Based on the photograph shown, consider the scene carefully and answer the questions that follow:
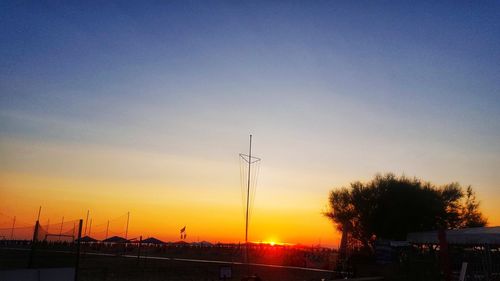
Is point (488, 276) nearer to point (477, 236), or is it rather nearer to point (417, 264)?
point (477, 236)

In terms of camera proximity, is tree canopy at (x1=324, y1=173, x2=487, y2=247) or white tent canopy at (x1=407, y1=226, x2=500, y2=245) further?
tree canopy at (x1=324, y1=173, x2=487, y2=247)

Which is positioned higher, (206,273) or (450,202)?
(450,202)

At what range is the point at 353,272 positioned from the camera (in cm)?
2889

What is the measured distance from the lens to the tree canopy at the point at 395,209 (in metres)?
37.9

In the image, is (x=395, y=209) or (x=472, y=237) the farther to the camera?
(x=395, y=209)

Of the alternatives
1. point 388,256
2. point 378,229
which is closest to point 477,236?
point 388,256

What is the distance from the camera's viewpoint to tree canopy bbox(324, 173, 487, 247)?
3794cm

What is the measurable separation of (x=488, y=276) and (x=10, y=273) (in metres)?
20.7

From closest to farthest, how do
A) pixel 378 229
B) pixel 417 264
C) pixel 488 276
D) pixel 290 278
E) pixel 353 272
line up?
pixel 488 276
pixel 417 264
pixel 353 272
pixel 290 278
pixel 378 229

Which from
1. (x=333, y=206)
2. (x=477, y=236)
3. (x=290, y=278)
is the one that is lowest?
(x=290, y=278)

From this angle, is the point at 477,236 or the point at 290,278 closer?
the point at 477,236

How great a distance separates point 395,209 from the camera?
125 ft

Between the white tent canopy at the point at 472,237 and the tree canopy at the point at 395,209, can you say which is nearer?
the white tent canopy at the point at 472,237

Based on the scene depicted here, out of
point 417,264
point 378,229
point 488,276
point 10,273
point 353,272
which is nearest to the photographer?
point 10,273
